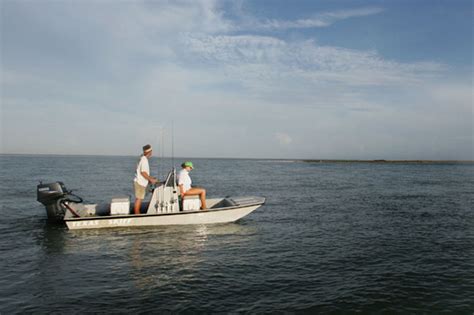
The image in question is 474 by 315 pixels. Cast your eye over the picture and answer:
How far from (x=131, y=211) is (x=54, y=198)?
3348 millimetres

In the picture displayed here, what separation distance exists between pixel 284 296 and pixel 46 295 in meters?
5.75

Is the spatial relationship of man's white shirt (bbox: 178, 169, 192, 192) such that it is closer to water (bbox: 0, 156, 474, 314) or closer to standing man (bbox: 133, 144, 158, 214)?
standing man (bbox: 133, 144, 158, 214)

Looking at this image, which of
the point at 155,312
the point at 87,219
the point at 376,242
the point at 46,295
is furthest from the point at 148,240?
the point at 376,242

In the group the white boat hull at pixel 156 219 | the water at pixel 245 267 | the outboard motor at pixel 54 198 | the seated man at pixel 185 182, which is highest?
the seated man at pixel 185 182

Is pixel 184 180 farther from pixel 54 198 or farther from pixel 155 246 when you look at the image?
pixel 54 198

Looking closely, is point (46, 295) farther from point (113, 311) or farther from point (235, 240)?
point (235, 240)

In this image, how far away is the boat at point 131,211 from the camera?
13.5 meters

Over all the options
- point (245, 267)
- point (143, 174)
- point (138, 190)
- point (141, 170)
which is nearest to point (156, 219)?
point (138, 190)

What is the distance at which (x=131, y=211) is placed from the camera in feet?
48.9

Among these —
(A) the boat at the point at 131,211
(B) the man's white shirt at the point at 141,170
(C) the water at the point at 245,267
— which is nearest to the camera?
(C) the water at the point at 245,267

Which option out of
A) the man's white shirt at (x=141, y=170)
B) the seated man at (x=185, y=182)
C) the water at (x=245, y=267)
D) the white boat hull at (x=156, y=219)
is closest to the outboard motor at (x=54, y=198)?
the water at (x=245, y=267)

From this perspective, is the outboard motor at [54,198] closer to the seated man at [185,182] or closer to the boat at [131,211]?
the boat at [131,211]

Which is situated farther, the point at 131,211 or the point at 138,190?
the point at 131,211

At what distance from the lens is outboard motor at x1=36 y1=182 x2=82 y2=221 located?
45.7 ft
